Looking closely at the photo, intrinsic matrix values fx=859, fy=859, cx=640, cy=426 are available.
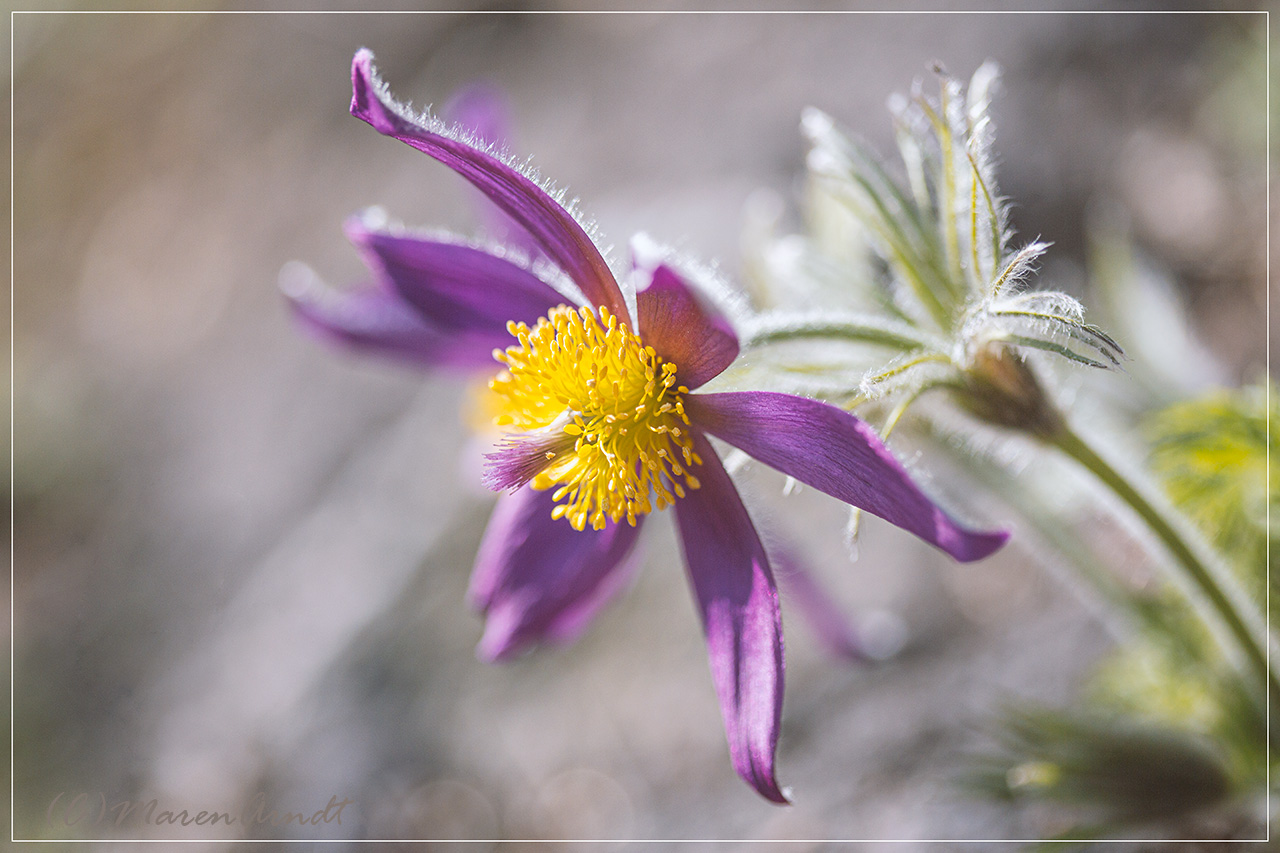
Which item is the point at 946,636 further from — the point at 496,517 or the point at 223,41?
the point at 223,41

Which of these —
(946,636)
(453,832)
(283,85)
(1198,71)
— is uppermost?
(283,85)

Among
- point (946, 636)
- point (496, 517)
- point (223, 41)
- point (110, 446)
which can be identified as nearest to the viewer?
point (496, 517)

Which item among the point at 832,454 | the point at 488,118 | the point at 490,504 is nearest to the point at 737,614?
the point at 832,454

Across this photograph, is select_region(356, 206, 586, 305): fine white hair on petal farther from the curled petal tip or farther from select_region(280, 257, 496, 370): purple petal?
the curled petal tip

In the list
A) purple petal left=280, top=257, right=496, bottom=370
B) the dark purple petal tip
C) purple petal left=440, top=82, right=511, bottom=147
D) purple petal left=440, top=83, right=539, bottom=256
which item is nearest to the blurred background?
the dark purple petal tip

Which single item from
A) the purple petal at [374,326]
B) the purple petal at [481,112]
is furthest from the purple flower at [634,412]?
the purple petal at [481,112]

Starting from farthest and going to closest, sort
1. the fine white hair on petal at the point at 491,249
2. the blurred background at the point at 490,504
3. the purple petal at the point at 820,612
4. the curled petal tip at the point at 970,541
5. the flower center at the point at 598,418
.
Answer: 1. the blurred background at the point at 490,504
2. the purple petal at the point at 820,612
3. the fine white hair on petal at the point at 491,249
4. the flower center at the point at 598,418
5. the curled petal tip at the point at 970,541

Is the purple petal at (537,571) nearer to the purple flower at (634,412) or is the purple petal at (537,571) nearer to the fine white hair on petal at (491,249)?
the purple flower at (634,412)

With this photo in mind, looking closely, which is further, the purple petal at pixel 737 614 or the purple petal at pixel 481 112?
the purple petal at pixel 481 112

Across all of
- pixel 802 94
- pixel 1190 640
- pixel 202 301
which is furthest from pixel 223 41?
pixel 1190 640
